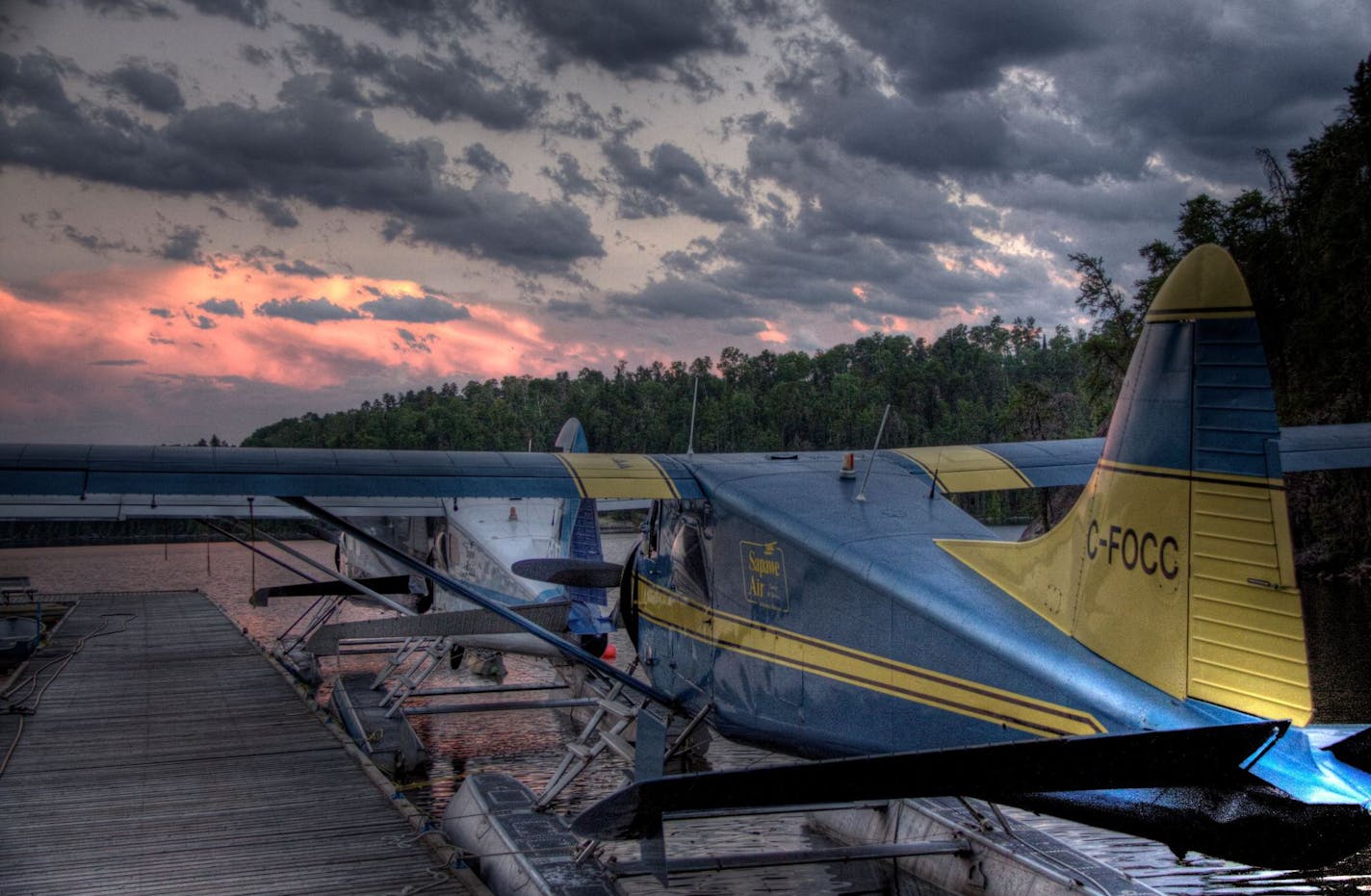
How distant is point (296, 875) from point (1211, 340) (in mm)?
5554

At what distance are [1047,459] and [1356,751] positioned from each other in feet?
15.7

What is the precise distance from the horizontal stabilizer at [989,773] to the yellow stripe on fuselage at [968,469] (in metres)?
4.06

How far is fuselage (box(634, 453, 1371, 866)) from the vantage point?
3311 millimetres

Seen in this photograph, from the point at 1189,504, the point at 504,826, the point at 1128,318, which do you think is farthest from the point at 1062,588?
the point at 1128,318

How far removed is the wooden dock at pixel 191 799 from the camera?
241 inches

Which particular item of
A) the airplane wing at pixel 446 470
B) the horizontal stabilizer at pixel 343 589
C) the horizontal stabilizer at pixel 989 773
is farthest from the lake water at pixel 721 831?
the horizontal stabilizer at pixel 989 773

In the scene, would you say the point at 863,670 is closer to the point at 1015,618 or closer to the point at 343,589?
the point at 1015,618

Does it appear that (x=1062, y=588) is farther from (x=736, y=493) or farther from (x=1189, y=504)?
(x=736, y=493)

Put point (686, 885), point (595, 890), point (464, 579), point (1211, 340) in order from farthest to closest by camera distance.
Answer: point (464, 579) → point (686, 885) → point (595, 890) → point (1211, 340)

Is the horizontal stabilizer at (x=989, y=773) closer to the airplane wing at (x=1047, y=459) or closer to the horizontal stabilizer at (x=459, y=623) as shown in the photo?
the airplane wing at (x=1047, y=459)

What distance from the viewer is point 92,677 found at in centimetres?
1316

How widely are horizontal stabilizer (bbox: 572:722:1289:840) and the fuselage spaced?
10.8 inches

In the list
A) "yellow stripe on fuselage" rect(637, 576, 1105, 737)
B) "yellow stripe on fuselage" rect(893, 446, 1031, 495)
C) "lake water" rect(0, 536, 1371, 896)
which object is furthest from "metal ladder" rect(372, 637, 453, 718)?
"yellow stripe on fuselage" rect(893, 446, 1031, 495)

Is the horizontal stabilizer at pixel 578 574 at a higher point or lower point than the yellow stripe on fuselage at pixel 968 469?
lower
